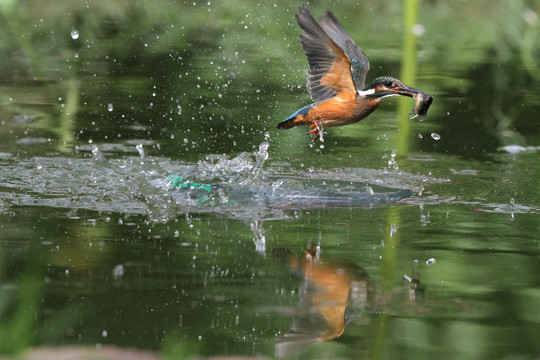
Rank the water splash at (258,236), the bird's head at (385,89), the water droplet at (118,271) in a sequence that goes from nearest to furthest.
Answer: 1. the water droplet at (118,271)
2. the water splash at (258,236)
3. the bird's head at (385,89)

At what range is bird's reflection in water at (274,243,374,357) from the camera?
11.4ft

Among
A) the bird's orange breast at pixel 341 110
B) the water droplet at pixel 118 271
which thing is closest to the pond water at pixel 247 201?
the water droplet at pixel 118 271

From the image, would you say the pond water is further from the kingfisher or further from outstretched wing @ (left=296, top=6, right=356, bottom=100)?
outstretched wing @ (left=296, top=6, right=356, bottom=100)

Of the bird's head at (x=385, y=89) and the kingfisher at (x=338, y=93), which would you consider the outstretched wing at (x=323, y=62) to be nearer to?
the kingfisher at (x=338, y=93)

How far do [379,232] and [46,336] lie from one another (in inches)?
84.3

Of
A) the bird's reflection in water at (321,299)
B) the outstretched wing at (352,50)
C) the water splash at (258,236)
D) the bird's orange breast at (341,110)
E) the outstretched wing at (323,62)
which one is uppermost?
the outstretched wing at (352,50)

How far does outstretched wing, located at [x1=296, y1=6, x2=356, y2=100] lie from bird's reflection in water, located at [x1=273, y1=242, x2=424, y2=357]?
130 centimetres

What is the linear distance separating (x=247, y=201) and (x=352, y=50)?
1290 mm

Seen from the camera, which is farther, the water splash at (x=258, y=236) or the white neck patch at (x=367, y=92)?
the white neck patch at (x=367, y=92)

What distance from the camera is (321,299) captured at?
154 inches

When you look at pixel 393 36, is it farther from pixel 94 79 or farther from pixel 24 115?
pixel 24 115

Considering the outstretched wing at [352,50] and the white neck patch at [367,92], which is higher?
the outstretched wing at [352,50]

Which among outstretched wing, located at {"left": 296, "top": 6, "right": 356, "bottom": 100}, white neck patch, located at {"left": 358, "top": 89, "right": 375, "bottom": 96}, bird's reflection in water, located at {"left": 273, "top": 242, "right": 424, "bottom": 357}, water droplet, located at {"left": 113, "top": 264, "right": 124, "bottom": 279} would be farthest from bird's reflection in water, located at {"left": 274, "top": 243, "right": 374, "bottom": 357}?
white neck patch, located at {"left": 358, "top": 89, "right": 375, "bottom": 96}

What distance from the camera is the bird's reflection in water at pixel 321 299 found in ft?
11.4
